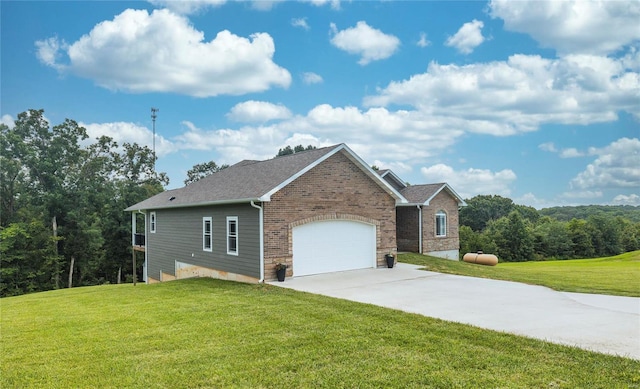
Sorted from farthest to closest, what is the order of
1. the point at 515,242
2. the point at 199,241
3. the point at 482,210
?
the point at 482,210 → the point at 515,242 → the point at 199,241

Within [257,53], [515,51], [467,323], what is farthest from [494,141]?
[467,323]

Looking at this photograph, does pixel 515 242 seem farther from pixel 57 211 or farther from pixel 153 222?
pixel 57 211

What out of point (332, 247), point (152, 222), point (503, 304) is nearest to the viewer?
point (503, 304)

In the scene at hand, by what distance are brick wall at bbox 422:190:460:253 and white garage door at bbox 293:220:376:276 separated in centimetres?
900

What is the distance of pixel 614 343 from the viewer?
6.44m

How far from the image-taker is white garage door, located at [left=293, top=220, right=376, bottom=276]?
581 inches

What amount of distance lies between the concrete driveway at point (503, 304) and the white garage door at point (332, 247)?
51 cm

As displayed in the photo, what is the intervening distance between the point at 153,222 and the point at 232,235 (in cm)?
977

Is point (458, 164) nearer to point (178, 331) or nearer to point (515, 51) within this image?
point (515, 51)

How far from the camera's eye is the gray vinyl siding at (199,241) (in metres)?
14.3

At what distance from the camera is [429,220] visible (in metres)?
25.1

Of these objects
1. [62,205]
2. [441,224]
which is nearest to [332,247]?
[441,224]

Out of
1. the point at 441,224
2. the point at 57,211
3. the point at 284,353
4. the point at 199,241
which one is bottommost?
the point at 284,353

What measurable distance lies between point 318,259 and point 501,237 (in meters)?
40.5
